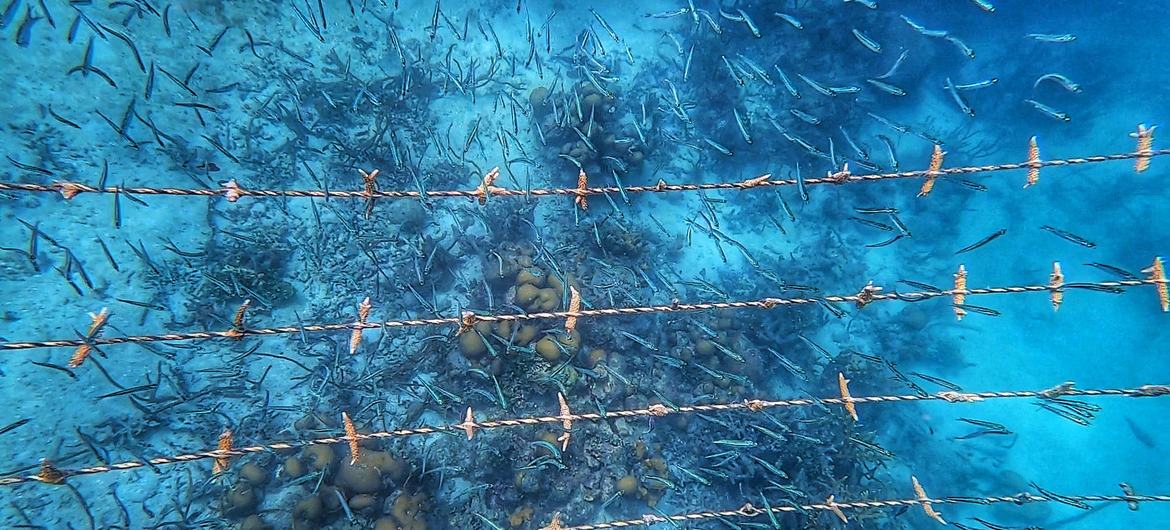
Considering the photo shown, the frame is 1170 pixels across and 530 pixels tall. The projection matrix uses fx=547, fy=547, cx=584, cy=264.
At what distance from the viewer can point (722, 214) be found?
31.9 ft


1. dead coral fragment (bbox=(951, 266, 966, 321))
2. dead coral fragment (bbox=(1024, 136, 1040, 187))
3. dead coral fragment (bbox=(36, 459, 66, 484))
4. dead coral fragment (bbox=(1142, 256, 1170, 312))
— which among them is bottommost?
dead coral fragment (bbox=(36, 459, 66, 484))

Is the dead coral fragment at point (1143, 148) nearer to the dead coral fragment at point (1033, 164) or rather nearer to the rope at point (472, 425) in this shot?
the dead coral fragment at point (1033, 164)

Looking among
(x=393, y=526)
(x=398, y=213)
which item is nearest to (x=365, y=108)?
(x=398, y=213)

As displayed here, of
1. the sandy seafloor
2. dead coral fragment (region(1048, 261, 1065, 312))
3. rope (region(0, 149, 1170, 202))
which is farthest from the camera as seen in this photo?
the sandy seafloor

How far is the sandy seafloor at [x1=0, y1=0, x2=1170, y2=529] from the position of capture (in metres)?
6.52

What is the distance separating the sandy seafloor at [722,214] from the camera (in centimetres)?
652

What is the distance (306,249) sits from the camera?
23.8ft

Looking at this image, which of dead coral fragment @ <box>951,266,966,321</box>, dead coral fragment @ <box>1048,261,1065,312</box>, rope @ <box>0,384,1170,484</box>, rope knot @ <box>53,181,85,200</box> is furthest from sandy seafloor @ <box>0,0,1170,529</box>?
dead coral fragment @ <box>1048,261,1065,312</box>

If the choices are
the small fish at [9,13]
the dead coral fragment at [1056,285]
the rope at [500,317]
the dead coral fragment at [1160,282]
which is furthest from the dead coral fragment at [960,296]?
the small fish at [9,13]

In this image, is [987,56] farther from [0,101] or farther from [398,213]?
[0,101]

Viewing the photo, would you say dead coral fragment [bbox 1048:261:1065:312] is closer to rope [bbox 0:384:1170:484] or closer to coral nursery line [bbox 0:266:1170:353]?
coral nursery line [bbox 0:266:1170:353]

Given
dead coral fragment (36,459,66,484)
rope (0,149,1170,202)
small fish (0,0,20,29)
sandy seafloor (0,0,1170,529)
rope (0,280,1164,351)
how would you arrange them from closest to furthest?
1. dead coral fragment (36,459,66,484)
2. rope (0,280,1164,351)
3. rope (0,149,1170,202)
4. sandy seafloor (0,0,1170,529)
5. small fish (0,0,20,29)

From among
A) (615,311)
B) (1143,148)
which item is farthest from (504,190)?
(1143,148)

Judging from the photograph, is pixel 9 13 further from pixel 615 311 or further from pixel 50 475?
pixel 615 311
